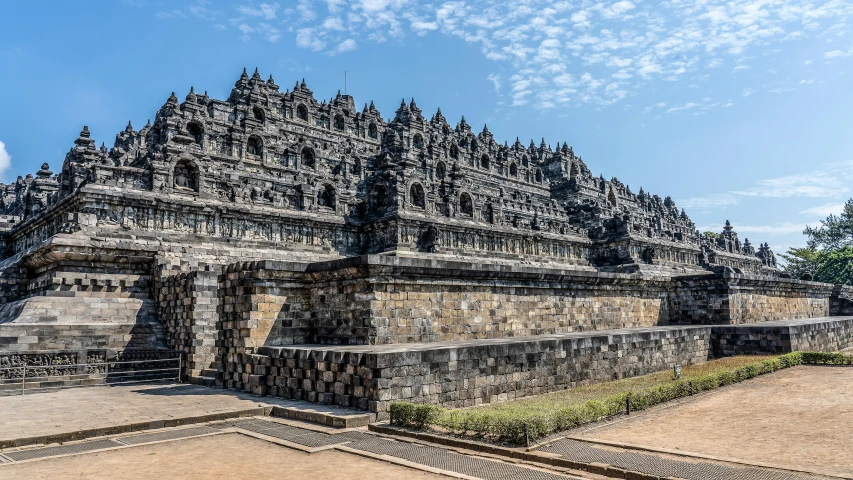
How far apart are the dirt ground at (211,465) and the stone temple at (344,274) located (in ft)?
8.15

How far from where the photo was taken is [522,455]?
786 centimetres

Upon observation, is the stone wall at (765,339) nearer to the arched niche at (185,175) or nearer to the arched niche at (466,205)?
the arched niche at (466,205)

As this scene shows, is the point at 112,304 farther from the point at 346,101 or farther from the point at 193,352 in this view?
the point at 346,101

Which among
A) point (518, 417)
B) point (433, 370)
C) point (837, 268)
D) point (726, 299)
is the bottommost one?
point (518, 417)

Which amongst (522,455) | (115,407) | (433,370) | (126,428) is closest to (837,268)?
(433,370)

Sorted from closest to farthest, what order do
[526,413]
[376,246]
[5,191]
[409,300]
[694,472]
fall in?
1. [694,472]
2. [526,413]
3. [409,300]
4. [376,246]
5. [5,191]

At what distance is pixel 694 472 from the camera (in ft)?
22.4

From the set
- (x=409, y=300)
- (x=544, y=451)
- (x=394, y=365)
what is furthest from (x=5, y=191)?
(x=544, y=451)

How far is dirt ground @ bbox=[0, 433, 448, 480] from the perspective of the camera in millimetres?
7211

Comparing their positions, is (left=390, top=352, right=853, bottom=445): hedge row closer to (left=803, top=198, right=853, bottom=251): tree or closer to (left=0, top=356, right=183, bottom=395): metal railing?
(left=0, top=356, right=183, bottom=395): metal railing

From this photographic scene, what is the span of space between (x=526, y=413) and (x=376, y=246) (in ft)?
75.7

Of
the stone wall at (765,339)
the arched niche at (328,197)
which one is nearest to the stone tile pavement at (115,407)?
the stone wall at (765,339)

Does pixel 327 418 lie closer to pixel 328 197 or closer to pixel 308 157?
pixel 328 197

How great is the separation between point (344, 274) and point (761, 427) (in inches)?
362
